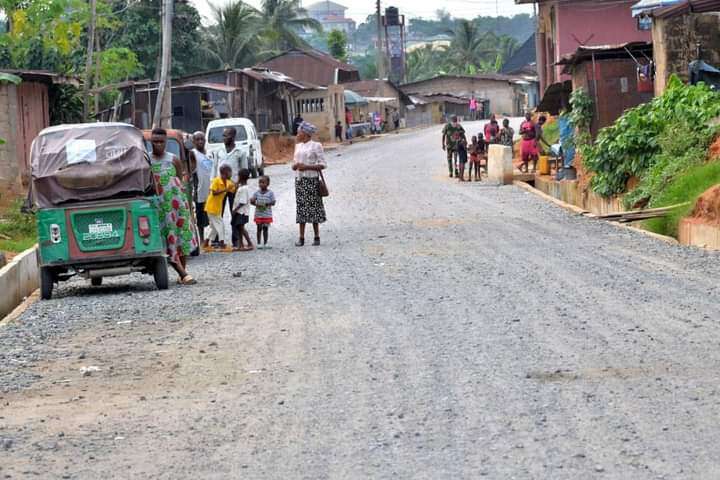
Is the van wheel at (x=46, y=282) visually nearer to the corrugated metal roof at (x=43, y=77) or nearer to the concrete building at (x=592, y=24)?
the corrugated metal roof at (x=43, y=77)

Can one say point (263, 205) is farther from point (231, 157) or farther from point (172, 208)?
point (172, 208)

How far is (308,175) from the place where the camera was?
1848 cm

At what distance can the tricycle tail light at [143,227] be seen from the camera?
14195 mm

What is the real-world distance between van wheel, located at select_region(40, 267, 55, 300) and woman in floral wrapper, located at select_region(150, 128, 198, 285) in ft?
4.50

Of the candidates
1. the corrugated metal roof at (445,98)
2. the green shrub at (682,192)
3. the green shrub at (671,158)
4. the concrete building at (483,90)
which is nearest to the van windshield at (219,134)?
the green shrub at (671,158)

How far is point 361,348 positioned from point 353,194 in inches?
812

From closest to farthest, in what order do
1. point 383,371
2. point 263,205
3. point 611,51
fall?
point 383,371
point 263,205
point 611,51

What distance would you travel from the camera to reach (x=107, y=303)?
45.1 feet

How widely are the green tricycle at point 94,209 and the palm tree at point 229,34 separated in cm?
5571

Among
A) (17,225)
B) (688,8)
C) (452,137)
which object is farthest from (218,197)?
(452,137)

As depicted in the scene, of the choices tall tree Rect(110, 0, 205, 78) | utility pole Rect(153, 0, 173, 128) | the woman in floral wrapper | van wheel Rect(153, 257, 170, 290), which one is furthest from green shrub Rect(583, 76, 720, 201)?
tall tree Rect(110, 0, 205, 78)

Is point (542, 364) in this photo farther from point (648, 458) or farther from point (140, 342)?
point (140, 342)

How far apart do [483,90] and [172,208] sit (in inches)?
3613

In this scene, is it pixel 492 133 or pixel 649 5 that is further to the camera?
pixel 492 133
